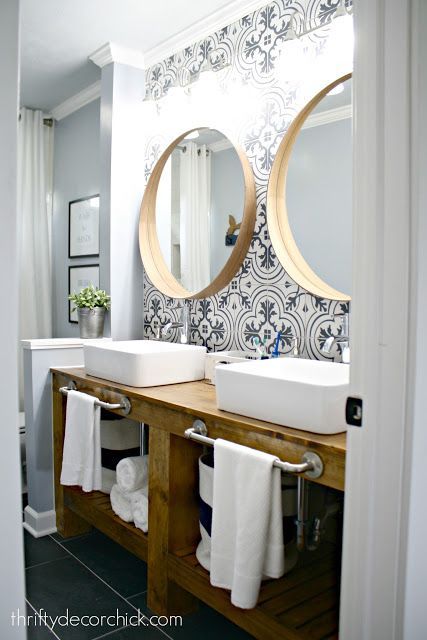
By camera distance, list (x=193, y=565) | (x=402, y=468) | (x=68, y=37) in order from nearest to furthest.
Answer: (x=402, y=468)
(x=193, y=565)
(x=68, y=37)

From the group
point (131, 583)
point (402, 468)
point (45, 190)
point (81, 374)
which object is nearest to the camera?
point (402, 468)

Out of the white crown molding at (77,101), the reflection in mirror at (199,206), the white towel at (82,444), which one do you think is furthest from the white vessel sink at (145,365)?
the white crown molding at (77,101)

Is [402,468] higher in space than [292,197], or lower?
lower

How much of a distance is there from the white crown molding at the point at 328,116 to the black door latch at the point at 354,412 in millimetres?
1209

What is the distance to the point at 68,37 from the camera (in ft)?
8.63

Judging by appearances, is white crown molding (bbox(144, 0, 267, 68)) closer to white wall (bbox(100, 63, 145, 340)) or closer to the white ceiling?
the white ceiling

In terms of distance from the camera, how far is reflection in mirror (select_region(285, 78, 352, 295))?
1836 millimetres

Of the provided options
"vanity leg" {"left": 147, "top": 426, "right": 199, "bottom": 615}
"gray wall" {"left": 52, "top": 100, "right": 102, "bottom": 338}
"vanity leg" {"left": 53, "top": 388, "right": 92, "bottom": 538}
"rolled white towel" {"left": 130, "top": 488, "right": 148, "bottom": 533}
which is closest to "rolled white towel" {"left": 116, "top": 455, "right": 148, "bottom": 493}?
"rolled white towel" {"left": 130, "top": 488, "right": 148, "bottom": 533}

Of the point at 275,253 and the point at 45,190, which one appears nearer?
the point at 275,253

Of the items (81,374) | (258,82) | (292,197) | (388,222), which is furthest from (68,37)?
(388,222)

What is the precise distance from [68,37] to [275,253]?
1.67 m

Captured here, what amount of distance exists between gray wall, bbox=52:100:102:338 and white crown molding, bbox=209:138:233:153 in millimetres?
1183

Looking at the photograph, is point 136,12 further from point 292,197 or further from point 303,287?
point 303,287

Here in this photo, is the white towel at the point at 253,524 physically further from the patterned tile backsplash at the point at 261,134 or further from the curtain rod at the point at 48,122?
the curtain rod at the point at 48,122
